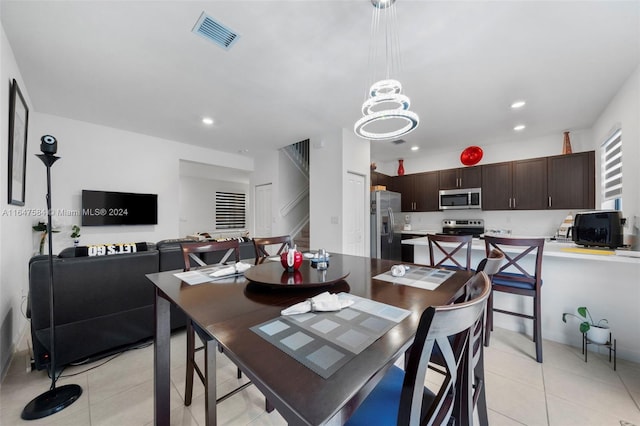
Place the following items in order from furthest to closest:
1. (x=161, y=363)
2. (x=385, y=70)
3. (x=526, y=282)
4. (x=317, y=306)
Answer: (x=385, y=70) < (x=526, y=282) < (x=161, y=363) < (x=317, y=306)

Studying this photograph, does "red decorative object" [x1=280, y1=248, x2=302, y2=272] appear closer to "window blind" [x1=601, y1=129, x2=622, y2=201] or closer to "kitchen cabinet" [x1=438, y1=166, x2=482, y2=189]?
"window blind" [x1=601, y1=129, x2=622, y2=201]

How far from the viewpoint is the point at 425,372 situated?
21.6 inches

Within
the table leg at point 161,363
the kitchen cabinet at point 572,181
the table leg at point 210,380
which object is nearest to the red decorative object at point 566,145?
the kitchen cabinet at point 572,181

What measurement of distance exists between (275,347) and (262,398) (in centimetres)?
131

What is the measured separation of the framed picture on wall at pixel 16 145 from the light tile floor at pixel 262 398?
146 centimetres

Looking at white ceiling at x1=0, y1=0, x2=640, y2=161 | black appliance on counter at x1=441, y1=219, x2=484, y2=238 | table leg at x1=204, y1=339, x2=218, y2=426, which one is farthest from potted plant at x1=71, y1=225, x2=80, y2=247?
black appliance on counter at x1=441, y1=219, x2=484, y2=238

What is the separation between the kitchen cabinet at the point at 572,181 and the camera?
381 cm

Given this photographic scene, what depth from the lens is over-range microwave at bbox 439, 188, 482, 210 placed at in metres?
4.81

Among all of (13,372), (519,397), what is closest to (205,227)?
(13,372)

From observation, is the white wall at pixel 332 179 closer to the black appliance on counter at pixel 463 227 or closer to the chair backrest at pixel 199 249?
the black appliance on counter at pixel 463 227

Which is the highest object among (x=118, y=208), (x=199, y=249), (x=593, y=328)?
(x=118, y=208)

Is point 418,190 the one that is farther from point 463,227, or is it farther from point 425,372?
point 425,372

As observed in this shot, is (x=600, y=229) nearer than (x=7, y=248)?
No

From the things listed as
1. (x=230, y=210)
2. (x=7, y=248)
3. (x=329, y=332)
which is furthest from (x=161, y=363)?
(x=230, y=210)
